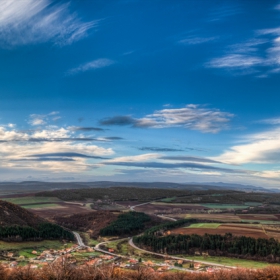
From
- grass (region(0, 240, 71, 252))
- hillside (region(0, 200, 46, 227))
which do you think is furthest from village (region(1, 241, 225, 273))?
hillside (region(0, 200, 46, 227))

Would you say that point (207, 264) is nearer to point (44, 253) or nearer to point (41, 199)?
point (44, 253)

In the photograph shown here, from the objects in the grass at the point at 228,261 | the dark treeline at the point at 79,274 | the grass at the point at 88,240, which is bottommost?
the grass at the point at 88,240

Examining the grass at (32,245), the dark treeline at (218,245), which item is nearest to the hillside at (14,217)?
the grass at (32,245)

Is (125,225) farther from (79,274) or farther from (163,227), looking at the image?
(79,274)

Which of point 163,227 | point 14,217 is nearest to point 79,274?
point 14,217

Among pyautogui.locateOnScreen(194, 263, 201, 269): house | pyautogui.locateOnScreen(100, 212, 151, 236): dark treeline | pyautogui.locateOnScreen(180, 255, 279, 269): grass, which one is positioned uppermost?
pyautogui.locateOnScreen(194, 263, 201, 269): house

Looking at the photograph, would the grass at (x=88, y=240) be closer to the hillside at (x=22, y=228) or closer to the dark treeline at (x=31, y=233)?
the hillside at (x=22, y=228)

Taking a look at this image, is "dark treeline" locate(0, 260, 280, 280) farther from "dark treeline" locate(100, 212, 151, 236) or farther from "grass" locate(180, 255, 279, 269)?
"dark treeline" locate(100, 212, 151, 236)
